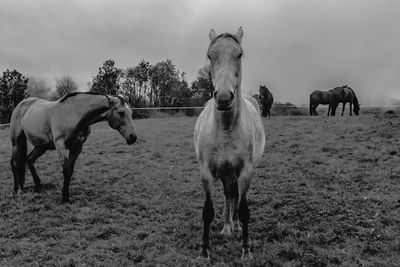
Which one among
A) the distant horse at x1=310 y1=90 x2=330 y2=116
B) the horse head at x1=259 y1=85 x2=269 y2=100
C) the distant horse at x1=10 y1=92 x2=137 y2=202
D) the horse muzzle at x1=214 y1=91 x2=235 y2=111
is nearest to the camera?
the horse muzzle at x1=214 y1=91 x2=235 y2=111

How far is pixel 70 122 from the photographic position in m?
7.34

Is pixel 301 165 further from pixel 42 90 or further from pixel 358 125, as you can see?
pixel 42 90

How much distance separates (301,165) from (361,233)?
4636 millimetres

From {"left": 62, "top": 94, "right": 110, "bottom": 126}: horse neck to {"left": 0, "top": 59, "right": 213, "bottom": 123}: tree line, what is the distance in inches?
1134

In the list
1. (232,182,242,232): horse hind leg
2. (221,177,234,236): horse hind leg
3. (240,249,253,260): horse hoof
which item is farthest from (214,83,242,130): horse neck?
(240,249,253,260): horse hoof

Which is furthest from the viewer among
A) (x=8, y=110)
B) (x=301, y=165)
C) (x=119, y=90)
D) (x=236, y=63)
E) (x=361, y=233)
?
(x=119, y=90)

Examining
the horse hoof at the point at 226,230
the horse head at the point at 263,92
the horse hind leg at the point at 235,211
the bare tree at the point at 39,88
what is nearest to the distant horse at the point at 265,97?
the horse head at the point at 263,92

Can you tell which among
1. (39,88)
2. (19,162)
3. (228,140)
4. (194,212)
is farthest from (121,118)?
(39,88)

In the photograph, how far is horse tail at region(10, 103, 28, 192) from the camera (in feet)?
26.7

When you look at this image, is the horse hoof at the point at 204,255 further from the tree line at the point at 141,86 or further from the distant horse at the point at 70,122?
the tree line at the point at 141,86

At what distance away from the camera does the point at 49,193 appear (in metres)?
7.86

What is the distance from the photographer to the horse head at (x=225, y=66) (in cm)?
364

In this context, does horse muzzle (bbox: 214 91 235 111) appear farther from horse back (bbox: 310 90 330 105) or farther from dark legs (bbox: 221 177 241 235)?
horse back (bbox: 310 90 330 105)

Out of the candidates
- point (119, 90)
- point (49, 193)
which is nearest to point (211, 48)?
point (49, 193)
